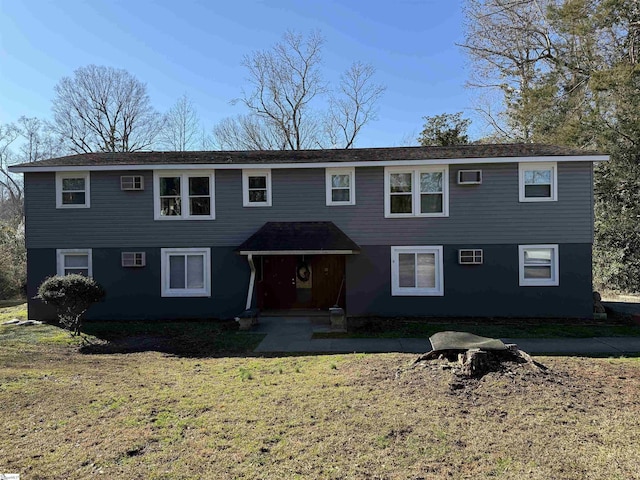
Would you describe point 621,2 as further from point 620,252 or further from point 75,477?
point 75,477

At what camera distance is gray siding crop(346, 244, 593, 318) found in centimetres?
1211

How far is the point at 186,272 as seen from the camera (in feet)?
41.8

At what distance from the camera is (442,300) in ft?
40.5

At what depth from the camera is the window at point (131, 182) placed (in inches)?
491

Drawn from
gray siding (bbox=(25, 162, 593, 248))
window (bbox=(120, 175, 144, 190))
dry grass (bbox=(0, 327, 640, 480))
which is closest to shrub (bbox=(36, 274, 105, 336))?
gray siding (bbox=(25, 162, 593, 248))

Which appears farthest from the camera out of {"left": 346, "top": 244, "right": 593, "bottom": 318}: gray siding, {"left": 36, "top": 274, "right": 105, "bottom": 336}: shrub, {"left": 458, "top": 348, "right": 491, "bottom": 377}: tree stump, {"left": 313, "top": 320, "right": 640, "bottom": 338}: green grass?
{"left": 346, "top": 244, "right": 593, "bottom": 318}: gray siding

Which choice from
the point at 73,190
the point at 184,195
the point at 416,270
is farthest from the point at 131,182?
the point at 416,270

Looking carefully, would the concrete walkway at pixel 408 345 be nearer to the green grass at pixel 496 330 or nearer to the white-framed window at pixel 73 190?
the green grass at pixel 496 330

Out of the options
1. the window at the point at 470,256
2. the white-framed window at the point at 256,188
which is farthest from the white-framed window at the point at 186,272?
the window at the point at 470,256

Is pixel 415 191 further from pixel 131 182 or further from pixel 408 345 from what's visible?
pixel 131 182

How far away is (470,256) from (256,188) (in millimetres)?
7198

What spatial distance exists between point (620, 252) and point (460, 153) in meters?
11.6

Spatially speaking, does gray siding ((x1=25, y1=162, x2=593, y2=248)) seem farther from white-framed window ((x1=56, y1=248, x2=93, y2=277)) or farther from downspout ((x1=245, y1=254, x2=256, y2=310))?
downspout ((x1=245, y1=254, x2=256, y2=310))

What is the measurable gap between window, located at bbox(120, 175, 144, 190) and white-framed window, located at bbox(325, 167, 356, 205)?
19.7 feet
